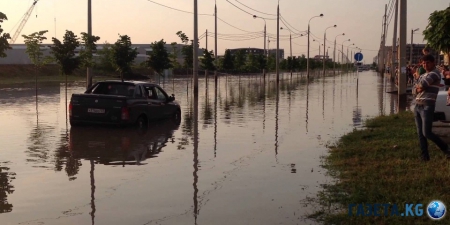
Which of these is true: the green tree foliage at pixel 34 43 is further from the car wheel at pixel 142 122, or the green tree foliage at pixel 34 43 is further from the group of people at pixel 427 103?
the group of people at pixel 427 103

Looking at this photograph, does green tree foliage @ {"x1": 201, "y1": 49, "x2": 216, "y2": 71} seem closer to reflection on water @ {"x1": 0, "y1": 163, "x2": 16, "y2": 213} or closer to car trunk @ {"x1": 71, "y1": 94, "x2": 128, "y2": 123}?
car trunk @ {"x1": 71, "y1": 94, "x2": 128, "y2": 123}

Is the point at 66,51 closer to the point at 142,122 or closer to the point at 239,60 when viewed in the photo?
the point at 142,122

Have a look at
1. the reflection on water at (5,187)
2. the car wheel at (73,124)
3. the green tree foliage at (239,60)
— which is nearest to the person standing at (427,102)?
the reflection on water at (5,187)

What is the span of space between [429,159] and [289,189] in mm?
2817

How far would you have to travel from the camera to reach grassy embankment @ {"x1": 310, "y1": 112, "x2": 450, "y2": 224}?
267 inches

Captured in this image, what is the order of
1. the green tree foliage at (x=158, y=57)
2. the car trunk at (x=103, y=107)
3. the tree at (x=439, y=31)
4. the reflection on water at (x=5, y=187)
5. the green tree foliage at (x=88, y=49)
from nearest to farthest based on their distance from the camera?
1. the reflection on water at (x=5, y=187)
2. the car trunk at (x=103, y=107)
3. the tree at (x=439, y=31)
4. the green tree foliage at (x=88, y=49)
5. the green tree foliage at (x=158, y=57)

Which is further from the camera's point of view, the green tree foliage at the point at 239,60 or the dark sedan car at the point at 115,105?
the green tree foliage at the point at 239,60

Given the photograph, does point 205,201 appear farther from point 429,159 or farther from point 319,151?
point 319,151

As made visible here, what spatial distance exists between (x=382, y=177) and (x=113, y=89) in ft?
33.4

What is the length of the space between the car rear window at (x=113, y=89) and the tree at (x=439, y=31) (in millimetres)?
10118

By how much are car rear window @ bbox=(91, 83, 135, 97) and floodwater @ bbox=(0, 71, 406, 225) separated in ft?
3.62

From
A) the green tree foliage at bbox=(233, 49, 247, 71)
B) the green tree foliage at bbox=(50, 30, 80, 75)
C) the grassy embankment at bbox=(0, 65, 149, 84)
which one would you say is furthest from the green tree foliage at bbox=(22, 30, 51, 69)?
the green tree foliage at bbox=(233, 49, 247, 71)

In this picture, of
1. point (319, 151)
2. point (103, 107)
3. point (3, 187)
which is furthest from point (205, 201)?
point (103, 107)

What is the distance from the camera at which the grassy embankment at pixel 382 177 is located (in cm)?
679
